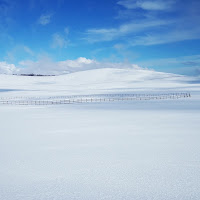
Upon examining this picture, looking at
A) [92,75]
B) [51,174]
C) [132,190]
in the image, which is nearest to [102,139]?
[51,174]

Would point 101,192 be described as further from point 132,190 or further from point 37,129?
point 37,129

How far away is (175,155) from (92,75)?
6544 inches

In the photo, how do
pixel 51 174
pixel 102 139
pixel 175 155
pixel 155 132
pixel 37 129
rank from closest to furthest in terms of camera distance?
pixel 51 174, pixel 175 155, pixel 102 139, pixel 155 132, pixel 37 129

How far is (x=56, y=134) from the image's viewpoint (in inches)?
628

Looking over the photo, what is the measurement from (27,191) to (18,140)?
734 centimetres

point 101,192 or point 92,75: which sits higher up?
point 92,75

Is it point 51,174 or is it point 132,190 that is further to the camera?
point 51,174

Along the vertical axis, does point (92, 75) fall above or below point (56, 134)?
above

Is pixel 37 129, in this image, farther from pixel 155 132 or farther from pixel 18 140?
pixel 155 132

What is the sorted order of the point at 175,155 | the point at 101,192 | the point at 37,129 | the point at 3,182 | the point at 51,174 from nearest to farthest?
the point at 101,192, the point at 3,182, the point at 51,174, the point at 175,155, the point at 37,129

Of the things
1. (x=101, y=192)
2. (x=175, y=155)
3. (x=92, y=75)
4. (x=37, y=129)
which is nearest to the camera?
(x=101, y=192)

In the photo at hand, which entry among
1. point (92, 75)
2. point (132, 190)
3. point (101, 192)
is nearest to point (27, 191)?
point (101, 192)

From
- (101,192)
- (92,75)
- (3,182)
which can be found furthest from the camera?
(92,75)

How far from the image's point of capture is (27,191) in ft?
24.8
